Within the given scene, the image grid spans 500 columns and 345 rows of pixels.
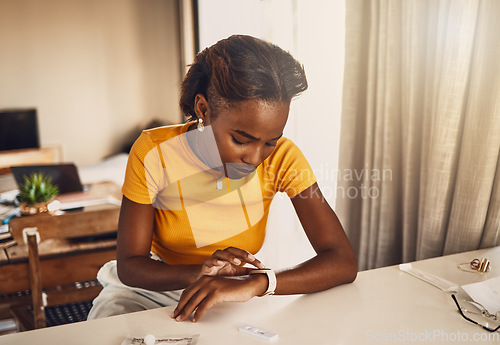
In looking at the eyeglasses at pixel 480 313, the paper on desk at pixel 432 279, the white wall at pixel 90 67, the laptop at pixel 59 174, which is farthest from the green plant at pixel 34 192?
the white wall at pixel 90 67

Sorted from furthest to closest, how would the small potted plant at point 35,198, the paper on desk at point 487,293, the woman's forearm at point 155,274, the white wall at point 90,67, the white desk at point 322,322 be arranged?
the white wall at point 90,67
the small potted plant at point 35,198
the woman's forearm at point 155,274
the paper on desk at point 487,293
the white desk at point 322,322

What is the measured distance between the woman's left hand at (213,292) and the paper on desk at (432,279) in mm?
402

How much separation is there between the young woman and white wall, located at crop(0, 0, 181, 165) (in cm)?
386

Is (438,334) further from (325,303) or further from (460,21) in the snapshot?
(460,21)

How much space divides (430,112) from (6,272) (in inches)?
73.5

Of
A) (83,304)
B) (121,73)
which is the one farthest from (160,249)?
(121,73)

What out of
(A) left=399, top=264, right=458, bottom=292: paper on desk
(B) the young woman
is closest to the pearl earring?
(B) the young woman

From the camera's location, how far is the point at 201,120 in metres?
1.10

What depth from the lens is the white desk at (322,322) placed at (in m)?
0.80

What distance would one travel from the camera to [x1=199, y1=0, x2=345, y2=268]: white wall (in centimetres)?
197

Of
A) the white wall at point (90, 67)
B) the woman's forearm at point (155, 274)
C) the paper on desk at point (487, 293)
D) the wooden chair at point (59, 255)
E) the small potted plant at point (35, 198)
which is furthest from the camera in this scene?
the white wall at point (90, 67)

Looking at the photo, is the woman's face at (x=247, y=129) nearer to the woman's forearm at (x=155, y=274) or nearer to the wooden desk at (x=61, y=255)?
the woman's forearm at (x=155, y=274)

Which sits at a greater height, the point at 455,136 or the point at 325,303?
the point at 455,136

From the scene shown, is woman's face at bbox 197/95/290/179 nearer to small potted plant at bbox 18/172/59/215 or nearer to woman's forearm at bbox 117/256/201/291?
woman's forearm at bbox 117/256/201/291
